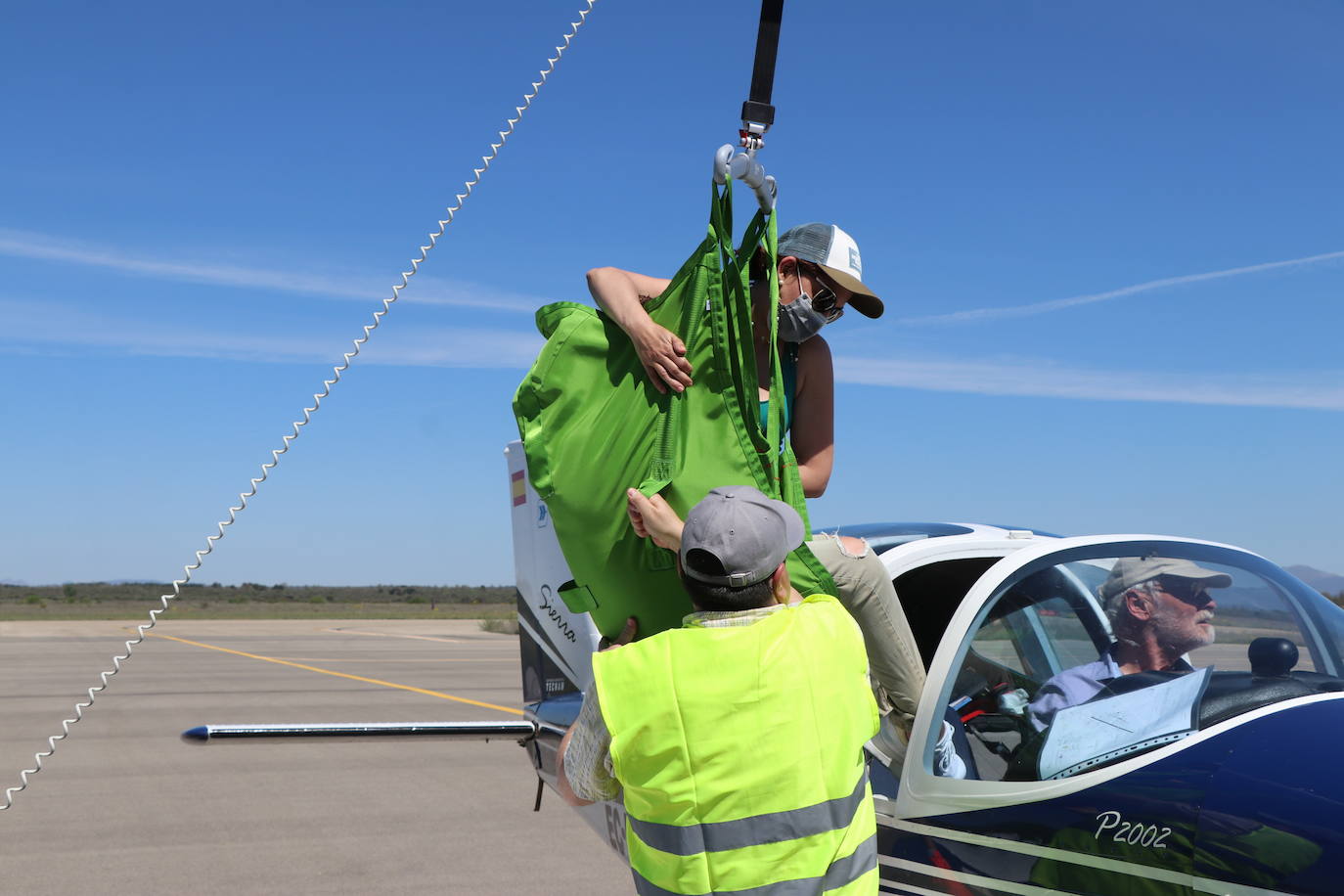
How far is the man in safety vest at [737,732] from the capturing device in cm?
204

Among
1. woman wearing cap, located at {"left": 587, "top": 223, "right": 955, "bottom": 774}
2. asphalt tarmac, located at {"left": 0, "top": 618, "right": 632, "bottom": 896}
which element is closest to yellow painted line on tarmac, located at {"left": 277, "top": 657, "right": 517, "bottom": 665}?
asphalt tarmac, located at {"left": 0, "top": 618, "right": 632, "bottom": 896}

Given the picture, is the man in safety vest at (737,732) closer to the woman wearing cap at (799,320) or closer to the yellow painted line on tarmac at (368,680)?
the woman wearing cap at (799,320)

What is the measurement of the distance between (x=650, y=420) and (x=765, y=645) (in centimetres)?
75

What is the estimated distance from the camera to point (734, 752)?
2.03 meters

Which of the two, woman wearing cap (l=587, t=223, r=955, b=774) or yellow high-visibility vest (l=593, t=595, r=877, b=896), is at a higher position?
woman wearing cap (l=587, t=223, r=955, b=774)

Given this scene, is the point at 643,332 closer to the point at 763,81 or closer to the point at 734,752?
the point at 763,81

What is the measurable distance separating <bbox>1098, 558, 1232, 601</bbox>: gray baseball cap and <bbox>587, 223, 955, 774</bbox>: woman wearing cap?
0.78 meters

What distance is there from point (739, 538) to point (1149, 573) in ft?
6.03

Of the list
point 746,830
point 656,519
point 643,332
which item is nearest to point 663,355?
point 643,332

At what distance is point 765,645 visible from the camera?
6.75 feet

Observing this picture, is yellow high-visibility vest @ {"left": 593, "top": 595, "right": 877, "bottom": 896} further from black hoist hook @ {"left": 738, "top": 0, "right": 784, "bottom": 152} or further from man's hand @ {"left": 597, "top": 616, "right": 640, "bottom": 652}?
black hoist hook @ {"left": 738, "top": 0, "right": 784, "bottom": 152}

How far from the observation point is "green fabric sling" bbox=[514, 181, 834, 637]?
264cm

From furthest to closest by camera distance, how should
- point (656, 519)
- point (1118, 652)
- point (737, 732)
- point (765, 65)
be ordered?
1. point (1118, 652)
2. point (765, 65)
3. point (656, 519)
4. point (737, 732)

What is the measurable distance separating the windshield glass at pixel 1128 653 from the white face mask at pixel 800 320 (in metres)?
1.11
